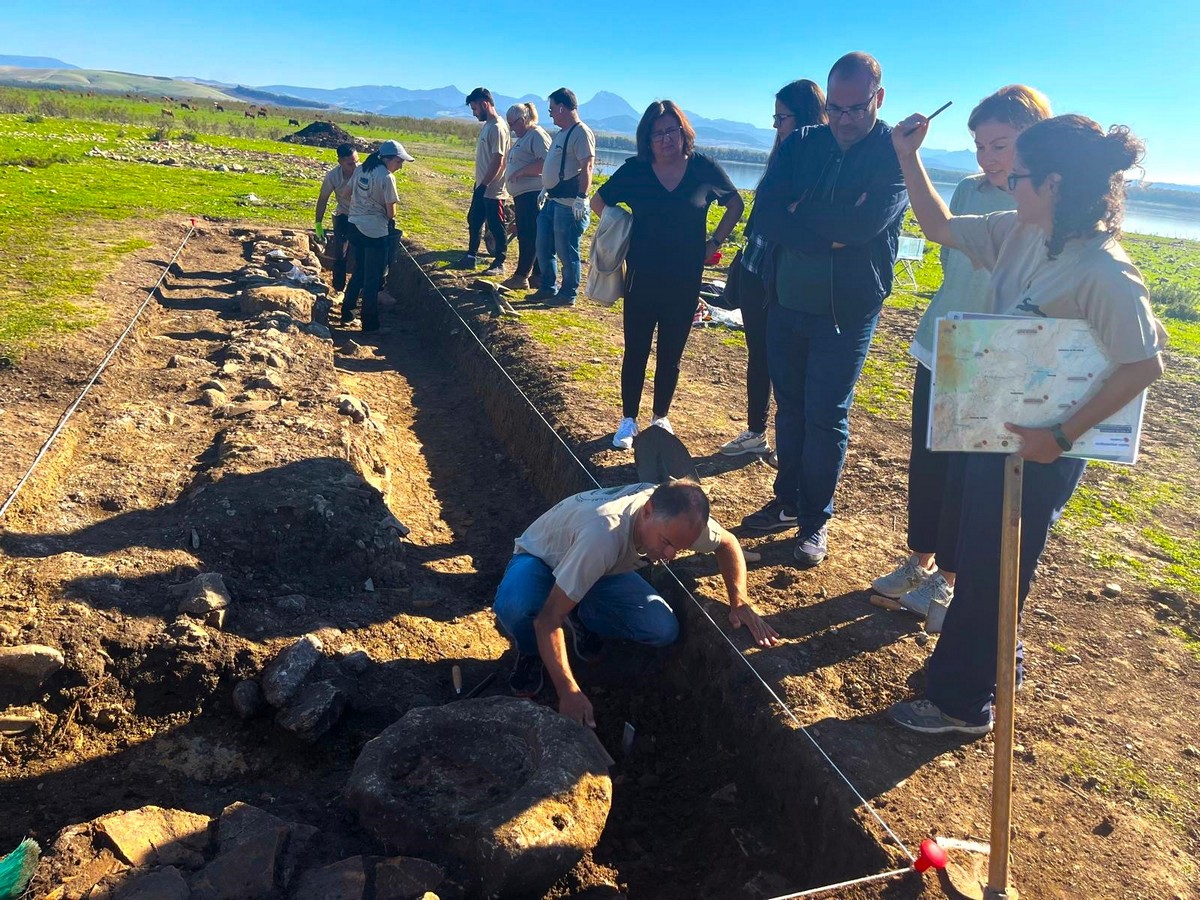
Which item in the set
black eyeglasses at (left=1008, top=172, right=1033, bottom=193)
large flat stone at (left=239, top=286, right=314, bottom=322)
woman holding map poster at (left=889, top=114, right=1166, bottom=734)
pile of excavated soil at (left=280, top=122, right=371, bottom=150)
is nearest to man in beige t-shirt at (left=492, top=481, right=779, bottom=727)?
woman holding map poster at (left=889, top=114, right=1166, bottom=734)

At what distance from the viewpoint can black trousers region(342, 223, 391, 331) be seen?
878 centimetres

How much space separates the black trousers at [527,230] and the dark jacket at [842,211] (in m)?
5.64

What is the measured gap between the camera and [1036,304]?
267 centimetres

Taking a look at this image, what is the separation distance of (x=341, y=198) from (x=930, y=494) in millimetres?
7907

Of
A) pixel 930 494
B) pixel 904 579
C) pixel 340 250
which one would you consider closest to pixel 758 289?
pixel 930 494

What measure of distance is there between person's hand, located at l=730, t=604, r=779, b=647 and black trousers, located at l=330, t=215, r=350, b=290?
23.9 feet

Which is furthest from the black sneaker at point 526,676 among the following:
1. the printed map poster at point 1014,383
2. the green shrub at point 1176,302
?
the green shrub at point 1176,302

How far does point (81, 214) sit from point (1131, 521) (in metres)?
13.3

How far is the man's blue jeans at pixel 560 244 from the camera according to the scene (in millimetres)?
8883

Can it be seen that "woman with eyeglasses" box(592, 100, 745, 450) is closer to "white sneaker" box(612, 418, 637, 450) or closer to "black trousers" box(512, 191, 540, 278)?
"white sneaker" box(612, 418, 637, 450)

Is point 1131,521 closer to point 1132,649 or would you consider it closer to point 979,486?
point 1132,649

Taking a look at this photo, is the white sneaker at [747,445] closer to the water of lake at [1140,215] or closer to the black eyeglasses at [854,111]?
the black eyeglasses at [854,111]

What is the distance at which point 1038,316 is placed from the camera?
260 centimetres

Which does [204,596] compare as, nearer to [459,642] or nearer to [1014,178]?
[459,642]
